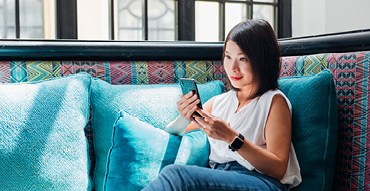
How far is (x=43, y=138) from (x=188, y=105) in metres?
0.55

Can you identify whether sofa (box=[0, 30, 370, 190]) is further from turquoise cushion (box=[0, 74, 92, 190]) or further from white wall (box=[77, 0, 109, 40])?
white wall (box=[77, 0, 109, 40])

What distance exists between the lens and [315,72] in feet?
4.14

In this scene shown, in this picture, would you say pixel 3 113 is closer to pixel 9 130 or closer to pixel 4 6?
pixel 9 130

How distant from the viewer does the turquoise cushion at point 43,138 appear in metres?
1.08

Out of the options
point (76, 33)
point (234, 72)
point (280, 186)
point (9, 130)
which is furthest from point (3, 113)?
point (76, 33)

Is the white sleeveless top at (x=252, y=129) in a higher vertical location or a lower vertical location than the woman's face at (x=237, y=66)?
lower

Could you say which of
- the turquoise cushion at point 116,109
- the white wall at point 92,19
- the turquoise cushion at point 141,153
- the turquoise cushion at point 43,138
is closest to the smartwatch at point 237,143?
the turquoise cushion at point 141,153

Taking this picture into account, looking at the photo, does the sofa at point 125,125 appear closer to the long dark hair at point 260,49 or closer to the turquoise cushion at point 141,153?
the turquoise cushion at point 141,153

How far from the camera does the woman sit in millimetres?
947

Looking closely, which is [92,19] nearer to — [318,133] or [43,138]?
[43,138]

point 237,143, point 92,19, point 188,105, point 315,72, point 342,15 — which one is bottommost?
point 237,143

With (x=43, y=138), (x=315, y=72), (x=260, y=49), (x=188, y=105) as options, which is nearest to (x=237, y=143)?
(x=188, y=105)

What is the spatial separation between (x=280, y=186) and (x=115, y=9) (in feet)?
6.95

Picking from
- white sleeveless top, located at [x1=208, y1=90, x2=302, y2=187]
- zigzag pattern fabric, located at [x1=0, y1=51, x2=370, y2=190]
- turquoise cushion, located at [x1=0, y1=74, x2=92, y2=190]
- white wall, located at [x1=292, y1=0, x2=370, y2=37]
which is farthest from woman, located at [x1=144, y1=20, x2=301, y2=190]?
white wall, located at [x1=292, y1=0, x2=370, y2=37]
